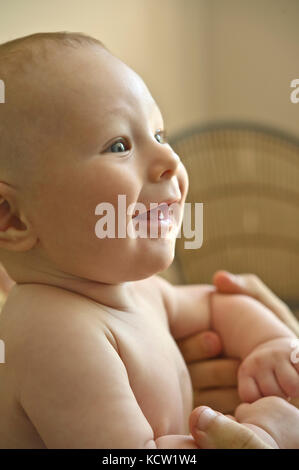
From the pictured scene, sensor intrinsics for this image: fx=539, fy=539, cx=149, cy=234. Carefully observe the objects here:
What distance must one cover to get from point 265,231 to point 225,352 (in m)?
0.62

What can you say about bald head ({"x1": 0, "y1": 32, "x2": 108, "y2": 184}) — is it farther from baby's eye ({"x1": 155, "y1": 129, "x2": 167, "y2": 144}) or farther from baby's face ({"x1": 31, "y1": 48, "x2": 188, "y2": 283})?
baby's eye ({"x1": 155, "y1": 129, "x2": 167, "y2": 144})

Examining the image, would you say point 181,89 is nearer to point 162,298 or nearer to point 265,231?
point 265,231

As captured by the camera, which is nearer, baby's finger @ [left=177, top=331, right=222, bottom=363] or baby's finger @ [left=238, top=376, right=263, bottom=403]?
baby's finger @ [left=238, top=376, right=263, bottom=403]

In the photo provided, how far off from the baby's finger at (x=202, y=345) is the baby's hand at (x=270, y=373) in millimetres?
85

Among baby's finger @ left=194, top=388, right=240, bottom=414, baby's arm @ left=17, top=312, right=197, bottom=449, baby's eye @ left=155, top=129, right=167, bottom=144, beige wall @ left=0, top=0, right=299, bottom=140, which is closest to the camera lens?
baby's arm @ left=17, top=312, right=197, bottom=449

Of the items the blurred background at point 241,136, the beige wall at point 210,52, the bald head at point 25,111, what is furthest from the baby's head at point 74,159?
the blurred background at point 241,136

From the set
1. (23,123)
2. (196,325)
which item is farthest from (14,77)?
(196,325)

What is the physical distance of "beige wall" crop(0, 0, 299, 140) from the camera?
951mm

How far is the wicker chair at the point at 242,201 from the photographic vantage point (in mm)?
1163

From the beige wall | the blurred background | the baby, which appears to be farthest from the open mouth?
the blurred background

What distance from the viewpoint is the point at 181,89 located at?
4.37ft

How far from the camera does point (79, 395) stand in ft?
1.36

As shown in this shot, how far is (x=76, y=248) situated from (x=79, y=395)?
0.12m

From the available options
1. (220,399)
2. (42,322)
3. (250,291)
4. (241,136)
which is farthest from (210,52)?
(42,322)
